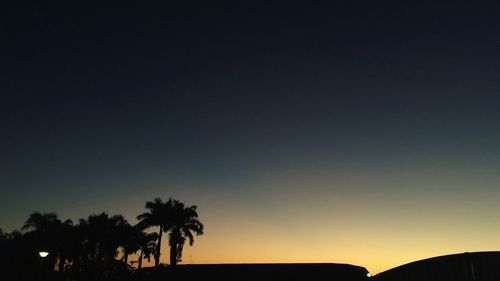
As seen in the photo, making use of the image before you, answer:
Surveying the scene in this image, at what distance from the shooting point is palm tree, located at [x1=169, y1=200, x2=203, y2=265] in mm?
62438

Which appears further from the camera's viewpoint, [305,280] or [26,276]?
[26,276]

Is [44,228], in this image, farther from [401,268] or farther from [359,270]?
[401,268]

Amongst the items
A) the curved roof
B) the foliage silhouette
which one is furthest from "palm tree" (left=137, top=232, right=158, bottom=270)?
the curved roof

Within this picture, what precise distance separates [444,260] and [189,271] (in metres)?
34.2

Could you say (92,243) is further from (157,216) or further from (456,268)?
(456,268)

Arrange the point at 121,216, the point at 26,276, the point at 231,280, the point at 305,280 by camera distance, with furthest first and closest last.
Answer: the point at 121,216
the point at 26,276
the point at 231,280
the point at 305,280

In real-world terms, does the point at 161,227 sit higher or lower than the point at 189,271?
higher

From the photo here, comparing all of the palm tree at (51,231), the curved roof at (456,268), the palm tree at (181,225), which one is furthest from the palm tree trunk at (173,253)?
the curved roof at (456,268)

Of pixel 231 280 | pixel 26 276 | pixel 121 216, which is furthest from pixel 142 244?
pixel 231 280

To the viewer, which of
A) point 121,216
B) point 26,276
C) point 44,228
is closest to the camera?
point 26,276

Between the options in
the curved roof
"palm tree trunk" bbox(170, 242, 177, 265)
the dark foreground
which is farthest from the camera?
"palm tree trunk" bbox(170, 242, 177, 265)

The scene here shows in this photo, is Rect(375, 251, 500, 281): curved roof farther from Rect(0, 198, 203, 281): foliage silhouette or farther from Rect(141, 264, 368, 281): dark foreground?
Rect(0, 198, 203, 281): foliage silhouette

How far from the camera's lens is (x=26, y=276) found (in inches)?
2409

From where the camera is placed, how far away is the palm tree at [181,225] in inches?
2458
